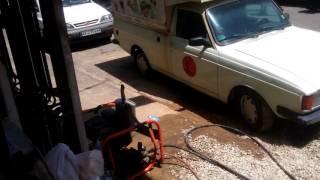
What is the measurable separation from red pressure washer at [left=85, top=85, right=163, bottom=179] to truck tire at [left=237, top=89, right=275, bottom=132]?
58.4 inches

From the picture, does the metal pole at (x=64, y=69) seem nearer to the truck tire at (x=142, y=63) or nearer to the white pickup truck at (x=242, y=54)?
the white pickup truck at (x=242, y=54)

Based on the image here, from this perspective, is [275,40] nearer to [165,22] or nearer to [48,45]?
[165,22]

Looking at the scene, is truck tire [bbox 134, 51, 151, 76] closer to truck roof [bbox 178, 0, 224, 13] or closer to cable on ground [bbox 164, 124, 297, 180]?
truck roof [bbox 178, 0, 224, 13]

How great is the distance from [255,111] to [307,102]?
846 millimetres

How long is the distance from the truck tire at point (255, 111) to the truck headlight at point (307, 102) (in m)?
0.56

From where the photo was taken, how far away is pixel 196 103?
7289 mm

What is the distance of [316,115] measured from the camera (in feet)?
17.4

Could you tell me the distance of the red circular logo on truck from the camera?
6.77 meters

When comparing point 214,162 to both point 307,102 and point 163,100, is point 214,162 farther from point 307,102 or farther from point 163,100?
point 163,100

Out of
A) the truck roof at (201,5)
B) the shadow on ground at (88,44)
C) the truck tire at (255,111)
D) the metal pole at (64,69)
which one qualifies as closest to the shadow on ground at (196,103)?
the truck tire at (255,111)

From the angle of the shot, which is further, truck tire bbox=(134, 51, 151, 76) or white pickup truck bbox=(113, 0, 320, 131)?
truck tire bbox=(134, 51, 151, 76)

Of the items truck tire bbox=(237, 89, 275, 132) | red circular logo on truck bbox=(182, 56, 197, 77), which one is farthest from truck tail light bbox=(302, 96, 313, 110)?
red circular logo on truck bbox=(182, 56, 197, 77)

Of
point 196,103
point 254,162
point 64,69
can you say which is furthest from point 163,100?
point 64,69

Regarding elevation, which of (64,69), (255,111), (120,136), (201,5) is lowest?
(255,111)
